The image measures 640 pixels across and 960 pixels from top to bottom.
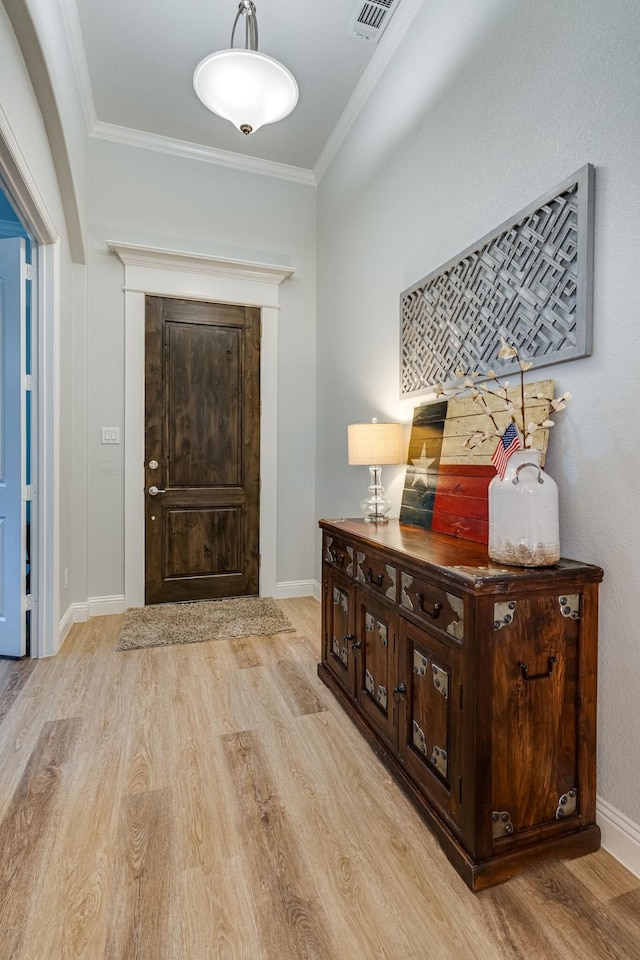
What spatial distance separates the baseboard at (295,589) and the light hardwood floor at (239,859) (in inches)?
67.4

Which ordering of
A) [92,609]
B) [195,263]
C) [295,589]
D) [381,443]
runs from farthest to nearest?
[295,589] → [195,263] → [92,609] → [381,443]

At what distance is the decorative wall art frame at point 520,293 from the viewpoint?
1.44 metres

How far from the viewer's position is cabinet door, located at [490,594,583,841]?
127cm

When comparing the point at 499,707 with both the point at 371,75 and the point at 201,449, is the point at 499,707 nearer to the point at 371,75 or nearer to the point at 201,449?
the point at 201,449

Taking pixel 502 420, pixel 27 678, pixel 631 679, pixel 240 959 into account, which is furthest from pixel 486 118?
pixel 27 678

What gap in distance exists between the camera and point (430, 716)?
4.84ft

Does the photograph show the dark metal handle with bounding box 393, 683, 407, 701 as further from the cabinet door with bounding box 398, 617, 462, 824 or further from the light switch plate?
the light switch plate

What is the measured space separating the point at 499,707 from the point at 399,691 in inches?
17.2

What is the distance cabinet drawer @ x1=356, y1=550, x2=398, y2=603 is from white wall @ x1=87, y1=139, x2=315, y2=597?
200cm

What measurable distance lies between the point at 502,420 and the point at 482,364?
0.99ft

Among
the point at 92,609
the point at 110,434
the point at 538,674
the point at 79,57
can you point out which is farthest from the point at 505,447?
the point at 79,57

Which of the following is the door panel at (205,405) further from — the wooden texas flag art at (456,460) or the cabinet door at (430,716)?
the cabinet door at (430,716)

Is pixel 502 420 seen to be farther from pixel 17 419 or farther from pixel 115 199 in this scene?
pixel 115 199

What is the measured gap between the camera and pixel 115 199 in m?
3.45
